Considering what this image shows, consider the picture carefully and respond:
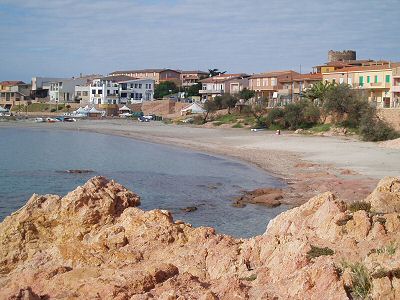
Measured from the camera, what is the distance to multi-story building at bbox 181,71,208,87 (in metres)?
140

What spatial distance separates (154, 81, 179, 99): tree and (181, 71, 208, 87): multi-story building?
5.64 metres

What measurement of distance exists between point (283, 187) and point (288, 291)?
2227 cm

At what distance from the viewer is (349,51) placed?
104438 mm

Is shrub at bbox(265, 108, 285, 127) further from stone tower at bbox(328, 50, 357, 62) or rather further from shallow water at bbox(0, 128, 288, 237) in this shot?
stone tower at bbox(328, 50, 357, 62)

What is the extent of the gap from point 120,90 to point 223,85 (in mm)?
21906

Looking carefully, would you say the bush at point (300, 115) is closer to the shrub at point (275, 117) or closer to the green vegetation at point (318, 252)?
the shrub at point (275, 117)

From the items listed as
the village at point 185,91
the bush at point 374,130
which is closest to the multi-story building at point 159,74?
the village at point 185,91

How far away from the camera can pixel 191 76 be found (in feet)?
477

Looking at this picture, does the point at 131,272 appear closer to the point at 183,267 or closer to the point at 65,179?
the point at 183,267

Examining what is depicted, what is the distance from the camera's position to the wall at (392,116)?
52481 mm

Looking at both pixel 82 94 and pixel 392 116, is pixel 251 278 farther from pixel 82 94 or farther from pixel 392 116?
pixel 82 94

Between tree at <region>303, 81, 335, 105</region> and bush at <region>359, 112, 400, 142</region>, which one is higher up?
tree at <region>303, 81, 335, 105</region>

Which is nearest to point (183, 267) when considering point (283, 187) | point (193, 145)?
point (283, 187)

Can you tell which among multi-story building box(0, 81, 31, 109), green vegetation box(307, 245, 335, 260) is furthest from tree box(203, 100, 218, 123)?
green vegetation box(307, 245, 335, 260)
